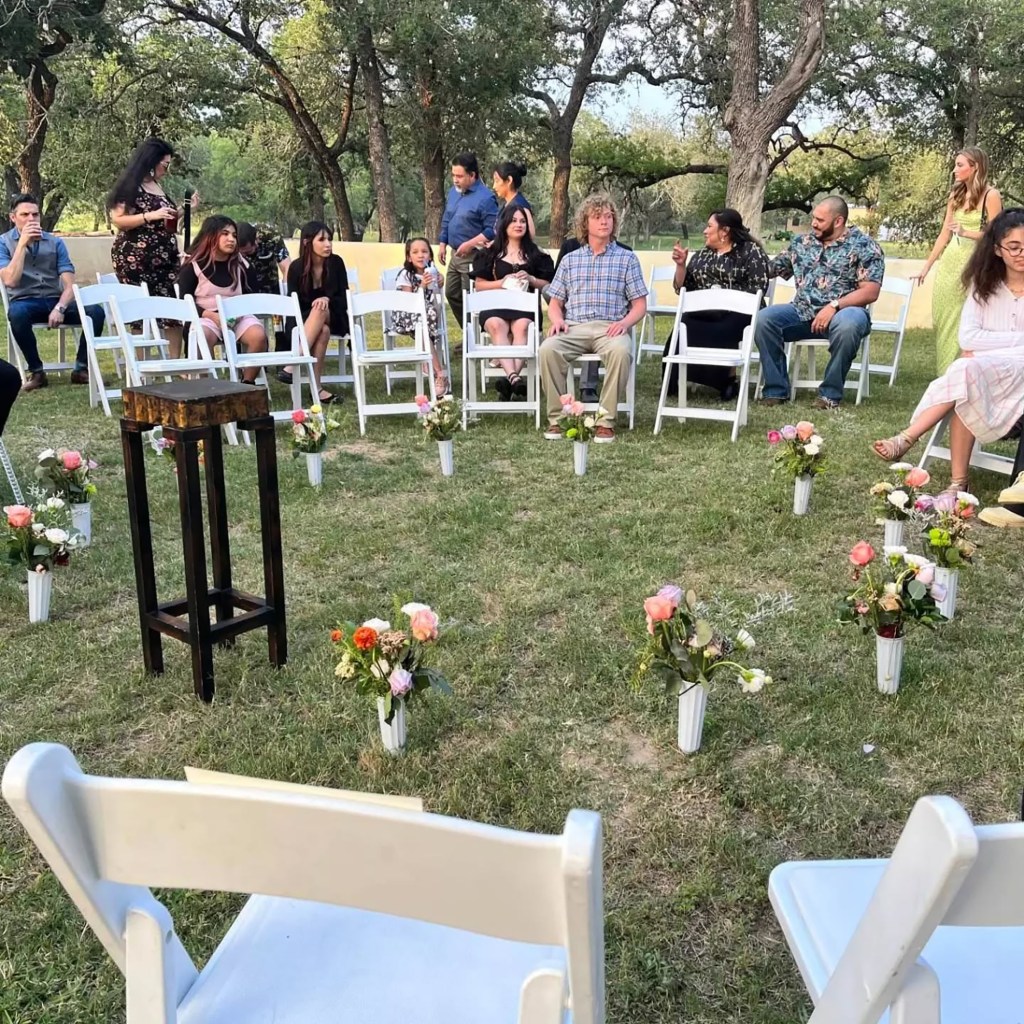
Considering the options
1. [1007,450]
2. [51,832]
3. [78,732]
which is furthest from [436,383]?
[51,832]

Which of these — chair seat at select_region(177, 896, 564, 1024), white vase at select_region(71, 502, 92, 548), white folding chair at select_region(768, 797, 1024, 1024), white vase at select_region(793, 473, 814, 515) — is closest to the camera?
white folding chair at select_region(768, 797, 1024, 1024)

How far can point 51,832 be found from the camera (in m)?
0.76

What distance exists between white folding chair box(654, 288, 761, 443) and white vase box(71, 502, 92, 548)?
3358 millimetres

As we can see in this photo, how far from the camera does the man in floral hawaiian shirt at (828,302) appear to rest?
6.39 metres

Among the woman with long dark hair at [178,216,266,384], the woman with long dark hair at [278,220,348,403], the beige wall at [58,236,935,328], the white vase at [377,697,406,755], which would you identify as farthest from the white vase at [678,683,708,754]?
the beige wall at [58,236,935,328]

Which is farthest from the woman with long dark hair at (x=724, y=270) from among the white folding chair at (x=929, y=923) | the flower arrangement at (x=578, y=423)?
the white folding chair at (x=929, y=923)

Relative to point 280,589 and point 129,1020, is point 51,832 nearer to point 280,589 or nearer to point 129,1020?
point 129,1020

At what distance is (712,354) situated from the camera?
5.79 meters

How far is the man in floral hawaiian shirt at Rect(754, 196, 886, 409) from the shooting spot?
21.0 feet

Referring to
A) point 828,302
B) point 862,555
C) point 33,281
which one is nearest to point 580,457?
point 862,555

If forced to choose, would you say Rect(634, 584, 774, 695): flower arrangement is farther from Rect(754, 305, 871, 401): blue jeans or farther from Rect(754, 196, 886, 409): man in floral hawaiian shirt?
Rect(754, 196, 886, 409): man in floral hawaiian shirt

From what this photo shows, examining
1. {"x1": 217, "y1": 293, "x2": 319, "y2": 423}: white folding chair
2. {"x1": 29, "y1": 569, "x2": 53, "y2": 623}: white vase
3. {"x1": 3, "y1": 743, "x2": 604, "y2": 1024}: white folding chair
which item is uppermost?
{"x1": 217, "y1": 293, "x2": 319, "y2": 423}: white folding chair

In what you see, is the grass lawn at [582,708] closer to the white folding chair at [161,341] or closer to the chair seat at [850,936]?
the chair seat at [850,936]

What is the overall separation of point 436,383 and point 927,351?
18.6 ft
